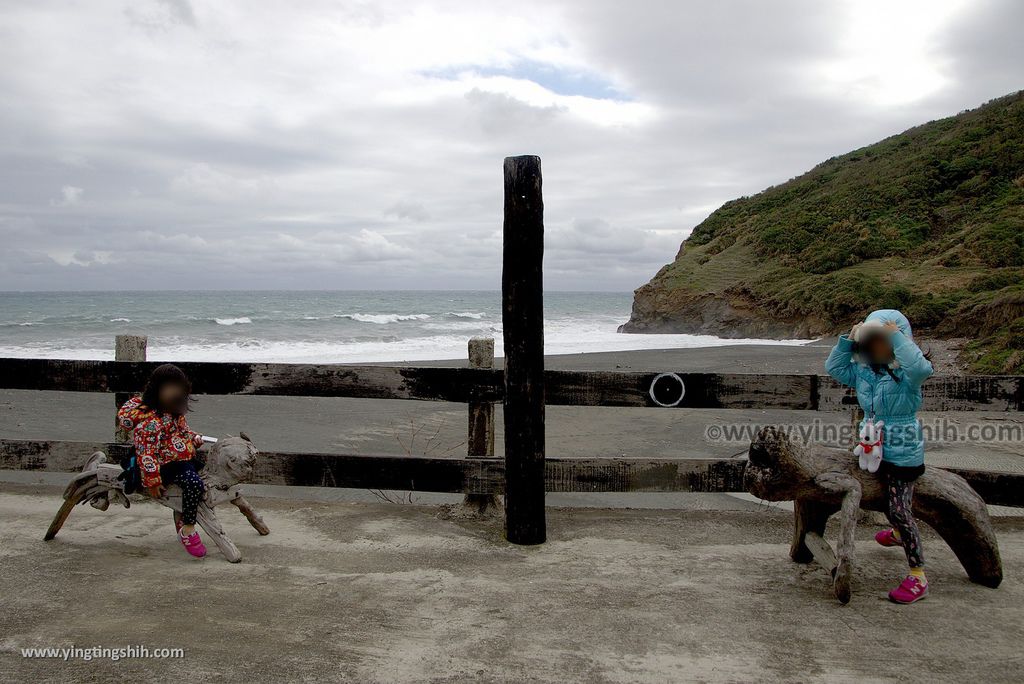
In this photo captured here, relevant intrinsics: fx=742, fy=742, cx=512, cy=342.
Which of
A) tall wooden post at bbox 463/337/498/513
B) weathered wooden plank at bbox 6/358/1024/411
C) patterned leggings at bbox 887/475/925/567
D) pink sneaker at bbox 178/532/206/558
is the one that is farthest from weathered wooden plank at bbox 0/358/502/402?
patterned leggings at bbox 887/475/925/567

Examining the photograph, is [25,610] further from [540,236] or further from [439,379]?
[540,236]

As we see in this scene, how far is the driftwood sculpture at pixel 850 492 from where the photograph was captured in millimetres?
3779

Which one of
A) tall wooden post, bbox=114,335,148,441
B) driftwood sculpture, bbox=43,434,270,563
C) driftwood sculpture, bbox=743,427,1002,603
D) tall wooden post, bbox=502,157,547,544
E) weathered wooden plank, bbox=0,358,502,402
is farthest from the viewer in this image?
tall wooden post, bbox=114,335,148,441

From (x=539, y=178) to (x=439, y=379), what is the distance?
146 cm

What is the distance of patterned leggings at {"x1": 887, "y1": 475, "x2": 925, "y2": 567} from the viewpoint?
3748 millimetres

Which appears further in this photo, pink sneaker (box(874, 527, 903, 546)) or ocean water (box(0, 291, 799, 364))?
ocean water (box(0, 291, 799, 364))

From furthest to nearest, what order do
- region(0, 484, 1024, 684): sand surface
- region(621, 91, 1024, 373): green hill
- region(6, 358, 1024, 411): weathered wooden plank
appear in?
region(621, 91, 1024, 373): green hill < region(6, 358, 1024, 411): weathered wooden plank < region(0, 484, 1024, 684): sand surface

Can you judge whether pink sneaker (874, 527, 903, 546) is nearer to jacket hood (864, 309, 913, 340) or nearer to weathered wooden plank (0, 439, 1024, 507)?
weathered wooden plank (0, 439, 1024, 507)

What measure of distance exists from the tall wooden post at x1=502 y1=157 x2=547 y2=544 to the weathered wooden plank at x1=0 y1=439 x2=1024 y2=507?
0.97ft

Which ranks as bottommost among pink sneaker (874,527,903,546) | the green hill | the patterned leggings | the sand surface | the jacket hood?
the sand surface

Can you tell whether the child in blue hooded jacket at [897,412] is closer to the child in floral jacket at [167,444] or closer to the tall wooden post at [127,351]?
the child in floral jacket at [167,444]

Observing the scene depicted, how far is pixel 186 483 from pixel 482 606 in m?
1.85

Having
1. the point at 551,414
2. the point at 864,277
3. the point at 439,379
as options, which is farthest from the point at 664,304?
the point at 439,379

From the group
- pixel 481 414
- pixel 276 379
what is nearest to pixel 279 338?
pixel 276 379
